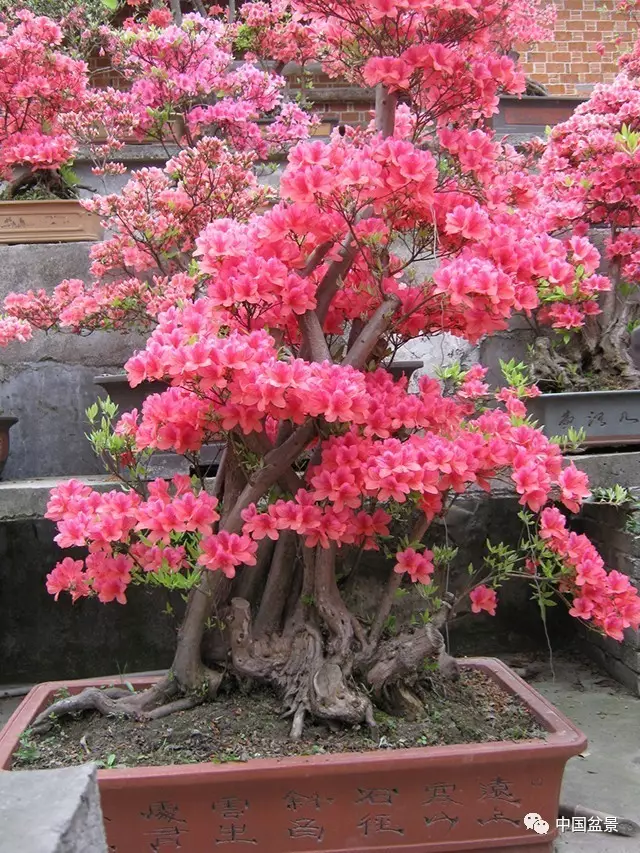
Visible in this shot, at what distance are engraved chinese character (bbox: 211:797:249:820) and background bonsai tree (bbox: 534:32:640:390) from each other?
69.3 inches

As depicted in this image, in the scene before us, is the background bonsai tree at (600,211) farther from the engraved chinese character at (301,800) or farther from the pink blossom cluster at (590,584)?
the engraved chinese character at (301,800)

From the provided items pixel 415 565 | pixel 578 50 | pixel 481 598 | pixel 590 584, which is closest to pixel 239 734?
pixel 415 565

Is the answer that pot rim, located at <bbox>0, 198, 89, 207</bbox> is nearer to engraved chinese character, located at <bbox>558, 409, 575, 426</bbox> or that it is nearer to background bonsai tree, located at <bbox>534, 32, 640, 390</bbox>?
background bonsai tree, located at <bbox>534, 32, 640, 390</bbox>

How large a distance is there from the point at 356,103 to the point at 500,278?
4.19 meters

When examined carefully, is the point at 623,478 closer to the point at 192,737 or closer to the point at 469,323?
the point at 469,323

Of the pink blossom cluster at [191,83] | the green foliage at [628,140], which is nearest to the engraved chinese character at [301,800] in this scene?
the pink blossom cluster at [191,83]

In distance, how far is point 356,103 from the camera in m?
5.13

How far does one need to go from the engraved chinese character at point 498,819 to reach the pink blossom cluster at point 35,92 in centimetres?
240

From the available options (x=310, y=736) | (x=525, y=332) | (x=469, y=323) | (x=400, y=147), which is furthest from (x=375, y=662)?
(x=525, y=332)

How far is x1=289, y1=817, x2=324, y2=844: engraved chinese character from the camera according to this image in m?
1.40

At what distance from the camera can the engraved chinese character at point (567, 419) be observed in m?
2.52

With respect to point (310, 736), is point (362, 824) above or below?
below

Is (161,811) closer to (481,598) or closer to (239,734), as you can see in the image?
(239,734)

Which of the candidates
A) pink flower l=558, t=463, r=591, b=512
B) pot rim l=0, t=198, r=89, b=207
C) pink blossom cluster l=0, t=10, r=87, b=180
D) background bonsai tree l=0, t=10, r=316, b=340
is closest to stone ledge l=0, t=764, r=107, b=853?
pink flower l=558, t=463, r=591, b=512
